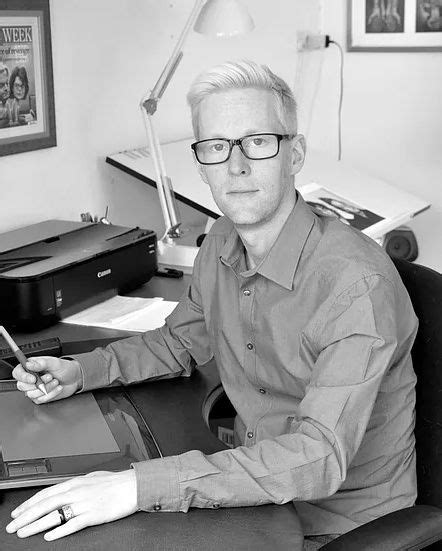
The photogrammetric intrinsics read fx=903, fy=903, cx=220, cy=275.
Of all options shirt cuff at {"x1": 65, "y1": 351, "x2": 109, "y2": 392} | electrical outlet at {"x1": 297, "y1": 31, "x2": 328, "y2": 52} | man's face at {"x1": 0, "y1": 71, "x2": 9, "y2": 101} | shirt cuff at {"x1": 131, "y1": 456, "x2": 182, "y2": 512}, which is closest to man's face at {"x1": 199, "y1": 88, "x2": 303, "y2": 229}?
shirt cuff at {"x1": 65, "y1": 351, "x2": 109, "y2": 392}

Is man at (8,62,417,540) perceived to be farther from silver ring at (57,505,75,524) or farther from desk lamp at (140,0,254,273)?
desk lamp at (140,0,254,273)

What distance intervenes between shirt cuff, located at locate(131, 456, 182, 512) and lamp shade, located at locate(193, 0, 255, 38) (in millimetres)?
1455

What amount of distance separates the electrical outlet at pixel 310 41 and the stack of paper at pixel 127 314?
1.79 meters

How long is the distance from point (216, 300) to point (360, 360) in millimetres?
437

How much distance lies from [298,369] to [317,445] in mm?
226

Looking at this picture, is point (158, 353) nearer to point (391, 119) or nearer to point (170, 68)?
point (170, 68)

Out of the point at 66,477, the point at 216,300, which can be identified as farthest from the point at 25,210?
the point at 66,477

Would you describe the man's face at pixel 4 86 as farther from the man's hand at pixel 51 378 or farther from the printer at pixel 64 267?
the man's hand at pixel 51 378

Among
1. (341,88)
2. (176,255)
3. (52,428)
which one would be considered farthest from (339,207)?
(52,428)

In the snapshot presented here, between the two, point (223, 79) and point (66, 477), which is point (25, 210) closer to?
point (223, 79)

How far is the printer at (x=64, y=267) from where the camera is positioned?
1847 mm

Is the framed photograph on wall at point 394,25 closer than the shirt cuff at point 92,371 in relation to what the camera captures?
No

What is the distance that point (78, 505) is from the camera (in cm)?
112

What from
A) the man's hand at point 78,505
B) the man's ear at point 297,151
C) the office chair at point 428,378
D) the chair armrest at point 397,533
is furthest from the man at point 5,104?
the chair armrest at point 397,533
